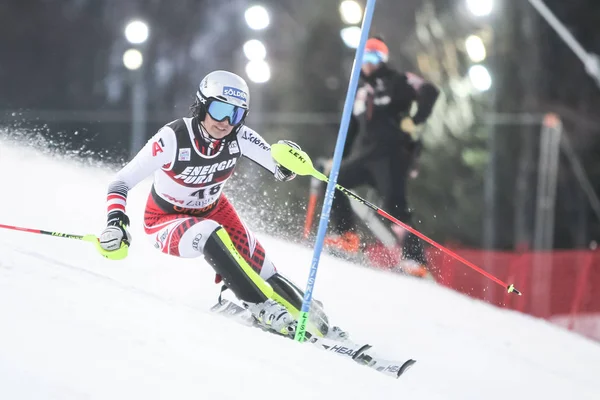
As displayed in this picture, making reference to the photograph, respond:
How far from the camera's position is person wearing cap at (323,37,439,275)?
691cm

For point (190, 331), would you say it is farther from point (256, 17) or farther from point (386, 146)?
point (256, 17)

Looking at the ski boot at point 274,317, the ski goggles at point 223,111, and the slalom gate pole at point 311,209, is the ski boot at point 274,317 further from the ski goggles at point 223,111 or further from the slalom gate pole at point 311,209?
the slalom gate pole at point 311,209

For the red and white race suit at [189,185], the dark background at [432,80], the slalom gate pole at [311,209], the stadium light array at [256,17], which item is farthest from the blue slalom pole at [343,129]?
the dark background at [432,80]

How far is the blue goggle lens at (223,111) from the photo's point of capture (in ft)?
14.1

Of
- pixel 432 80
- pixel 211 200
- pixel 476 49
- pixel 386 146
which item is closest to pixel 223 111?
pixel 211 200

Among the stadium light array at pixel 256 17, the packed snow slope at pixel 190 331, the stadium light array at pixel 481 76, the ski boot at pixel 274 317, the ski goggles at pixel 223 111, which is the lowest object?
the packed snow slope at pixel 190 331

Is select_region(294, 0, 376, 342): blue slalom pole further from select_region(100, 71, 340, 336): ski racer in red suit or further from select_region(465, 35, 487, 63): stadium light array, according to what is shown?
select_region(465, 35, 487, 63): stadium light array

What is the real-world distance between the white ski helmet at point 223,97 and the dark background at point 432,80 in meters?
13.0

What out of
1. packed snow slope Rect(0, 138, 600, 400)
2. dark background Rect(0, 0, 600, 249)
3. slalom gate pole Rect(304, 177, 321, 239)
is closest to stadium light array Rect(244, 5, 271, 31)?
slalom gate pole Rect(304, 177, 321, 239)

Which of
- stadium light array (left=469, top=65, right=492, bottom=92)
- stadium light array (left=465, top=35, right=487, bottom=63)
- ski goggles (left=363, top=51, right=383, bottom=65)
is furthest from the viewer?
stadium light array (left=469, top=65, right=492, bottom=92)

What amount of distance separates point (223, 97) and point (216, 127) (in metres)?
0.18

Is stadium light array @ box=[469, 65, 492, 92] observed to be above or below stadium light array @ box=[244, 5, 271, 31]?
above

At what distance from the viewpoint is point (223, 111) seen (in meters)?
4.32

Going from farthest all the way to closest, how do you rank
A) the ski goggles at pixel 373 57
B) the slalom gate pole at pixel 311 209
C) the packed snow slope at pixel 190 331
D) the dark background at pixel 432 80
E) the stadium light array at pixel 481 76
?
the dark background at pixel 432 80
the stadium light array at pixel 481 76
the ski goggles at pixel 373 57
the slalom gate pole at pixel 311 209
the packed snow slope at pixel 190 331
